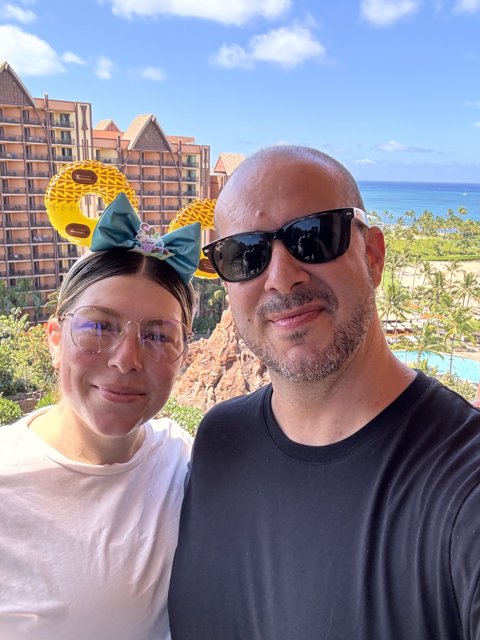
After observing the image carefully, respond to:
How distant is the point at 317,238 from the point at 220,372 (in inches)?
183

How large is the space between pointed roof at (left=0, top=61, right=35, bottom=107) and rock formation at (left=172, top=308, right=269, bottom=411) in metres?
5.81

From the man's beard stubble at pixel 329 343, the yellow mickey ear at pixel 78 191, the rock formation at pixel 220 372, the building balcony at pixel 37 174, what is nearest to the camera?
the man's beard stubble at pixel 329 343

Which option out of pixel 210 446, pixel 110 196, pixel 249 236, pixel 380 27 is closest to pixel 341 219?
pixel 249 236

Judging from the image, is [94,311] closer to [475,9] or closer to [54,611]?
[54,611]

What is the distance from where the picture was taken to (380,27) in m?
8.16

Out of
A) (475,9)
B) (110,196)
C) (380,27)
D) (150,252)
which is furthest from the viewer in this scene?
(380,27)

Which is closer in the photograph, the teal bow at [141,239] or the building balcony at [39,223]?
the teal bow at [141,239]

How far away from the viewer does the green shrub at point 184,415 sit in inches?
177

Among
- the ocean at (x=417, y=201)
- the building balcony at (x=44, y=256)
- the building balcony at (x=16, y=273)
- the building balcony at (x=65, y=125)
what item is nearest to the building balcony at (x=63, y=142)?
the building balcony at (x=65, y=125)

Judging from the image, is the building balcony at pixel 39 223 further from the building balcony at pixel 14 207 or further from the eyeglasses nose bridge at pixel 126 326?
the eyeglasses nose bridge at pixel 126 326

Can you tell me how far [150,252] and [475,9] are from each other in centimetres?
611

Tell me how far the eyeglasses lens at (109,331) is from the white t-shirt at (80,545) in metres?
0.18

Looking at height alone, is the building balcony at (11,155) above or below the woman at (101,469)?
above

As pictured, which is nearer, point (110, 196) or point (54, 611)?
point (54, 611)
